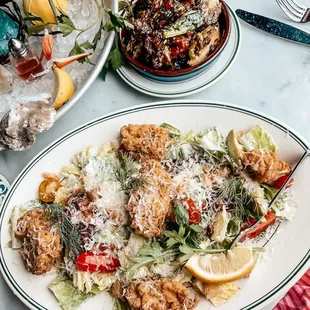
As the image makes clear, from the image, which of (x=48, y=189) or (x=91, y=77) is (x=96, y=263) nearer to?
(x=48, y=189)

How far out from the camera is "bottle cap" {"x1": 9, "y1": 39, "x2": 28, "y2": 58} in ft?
7.96

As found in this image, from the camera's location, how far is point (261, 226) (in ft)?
7.07

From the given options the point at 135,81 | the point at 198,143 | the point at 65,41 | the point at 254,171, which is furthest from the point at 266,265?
the point at 65,41

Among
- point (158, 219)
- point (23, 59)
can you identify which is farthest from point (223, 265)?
point (23, 59)

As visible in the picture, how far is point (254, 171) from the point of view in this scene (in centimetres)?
216

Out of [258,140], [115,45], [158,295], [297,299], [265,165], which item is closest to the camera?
[158,295]

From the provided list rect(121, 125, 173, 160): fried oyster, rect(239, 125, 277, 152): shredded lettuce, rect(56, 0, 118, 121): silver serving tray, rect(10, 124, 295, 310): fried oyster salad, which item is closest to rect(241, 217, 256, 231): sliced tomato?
rect(10, 124, 295, 310): fried oyster salad

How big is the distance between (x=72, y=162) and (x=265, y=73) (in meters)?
0.90

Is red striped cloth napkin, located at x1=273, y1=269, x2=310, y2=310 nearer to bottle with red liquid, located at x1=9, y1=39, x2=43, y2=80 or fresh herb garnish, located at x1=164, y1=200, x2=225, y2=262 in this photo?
fresh herb garnish, located at x1=164, y1=200, x2=225, y2=262

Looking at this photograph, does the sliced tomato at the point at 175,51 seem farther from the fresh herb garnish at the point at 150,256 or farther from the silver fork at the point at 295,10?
the fresh herb garnish at the point at 150,256

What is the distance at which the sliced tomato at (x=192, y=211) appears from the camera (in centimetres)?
214

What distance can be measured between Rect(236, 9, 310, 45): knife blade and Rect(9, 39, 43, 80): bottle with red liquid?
90cm

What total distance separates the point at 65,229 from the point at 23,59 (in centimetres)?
78

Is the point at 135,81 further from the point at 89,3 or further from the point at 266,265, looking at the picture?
the point at 266,265
